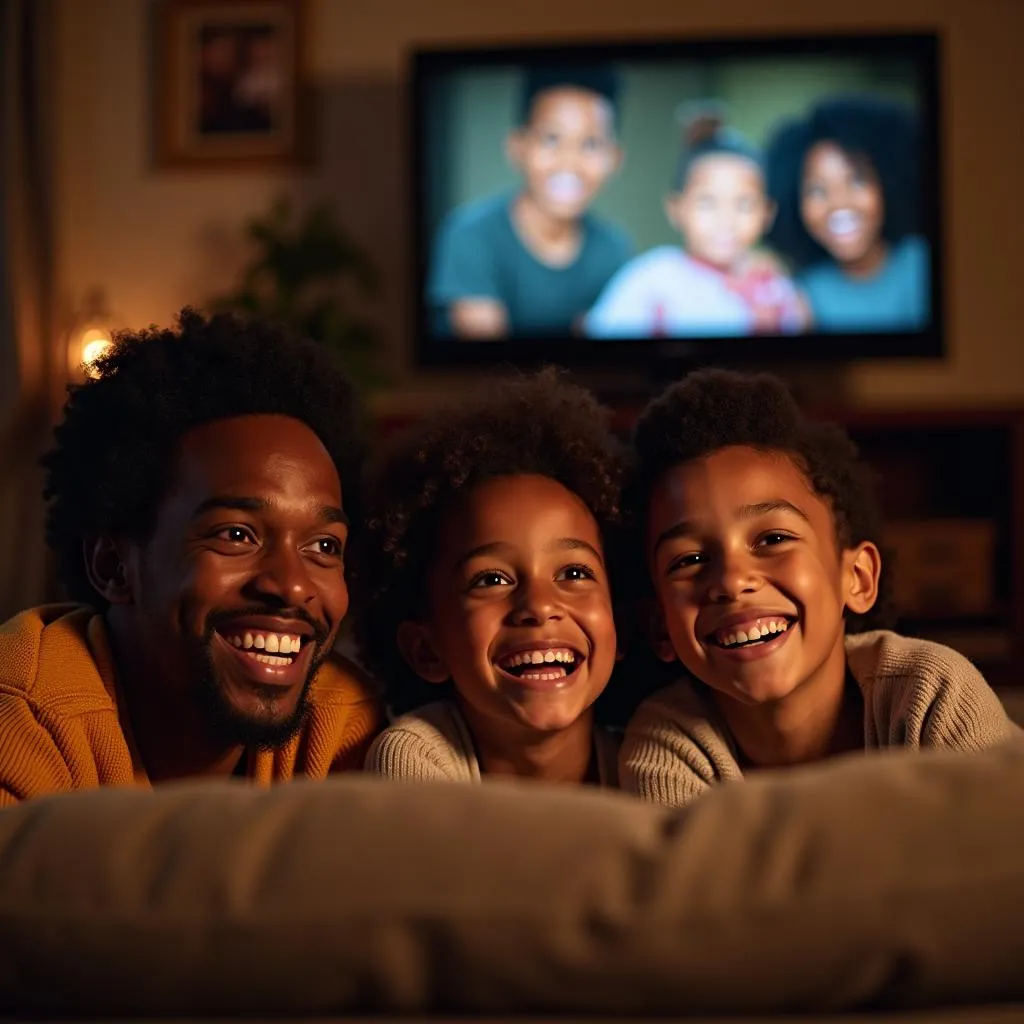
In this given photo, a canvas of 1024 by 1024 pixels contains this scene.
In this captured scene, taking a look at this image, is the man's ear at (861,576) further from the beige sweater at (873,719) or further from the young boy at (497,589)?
the young boy at (497,589)

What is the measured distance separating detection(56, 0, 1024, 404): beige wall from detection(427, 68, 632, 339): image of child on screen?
16.8 inches

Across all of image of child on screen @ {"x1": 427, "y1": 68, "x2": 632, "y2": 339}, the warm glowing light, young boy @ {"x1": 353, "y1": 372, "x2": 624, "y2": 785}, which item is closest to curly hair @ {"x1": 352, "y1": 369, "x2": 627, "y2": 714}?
young boy @ {"x1": 353, "y1": 372, "x2": 624, "y2": 785}

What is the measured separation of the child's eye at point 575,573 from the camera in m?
1.53

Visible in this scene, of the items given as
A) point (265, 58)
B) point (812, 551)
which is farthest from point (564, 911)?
point (265, 58)

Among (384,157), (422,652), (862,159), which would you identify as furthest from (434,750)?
(384,157)

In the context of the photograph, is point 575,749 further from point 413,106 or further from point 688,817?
point 413,106

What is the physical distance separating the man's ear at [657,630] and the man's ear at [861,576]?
236 mm

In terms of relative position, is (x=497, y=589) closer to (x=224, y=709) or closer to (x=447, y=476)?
(x=447, y=476)

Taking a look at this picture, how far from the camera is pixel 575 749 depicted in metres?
1.60

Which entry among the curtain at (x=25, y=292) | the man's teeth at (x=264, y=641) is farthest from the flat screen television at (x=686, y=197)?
the man's teeth at (x=264, y=641)

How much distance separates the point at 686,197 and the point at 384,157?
1.22 m

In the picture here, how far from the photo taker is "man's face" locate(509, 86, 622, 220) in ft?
15.2

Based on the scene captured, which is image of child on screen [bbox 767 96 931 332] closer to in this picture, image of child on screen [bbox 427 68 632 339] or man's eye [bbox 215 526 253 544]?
image of child on screen [bbox 427 68 632 339]

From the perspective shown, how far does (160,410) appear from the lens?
1592 millimetres
